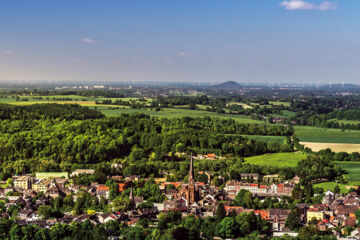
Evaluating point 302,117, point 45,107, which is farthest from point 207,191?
point 302,117

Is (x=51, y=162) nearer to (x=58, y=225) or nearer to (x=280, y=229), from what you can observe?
(x=58, y=225)

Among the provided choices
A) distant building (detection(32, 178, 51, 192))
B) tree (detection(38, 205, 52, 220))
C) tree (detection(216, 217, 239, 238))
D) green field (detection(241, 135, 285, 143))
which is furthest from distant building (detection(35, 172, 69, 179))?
green field (detection(241, 135, 285, 143))

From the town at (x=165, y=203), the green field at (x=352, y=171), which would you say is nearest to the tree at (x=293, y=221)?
the town at (x=165, y=203)

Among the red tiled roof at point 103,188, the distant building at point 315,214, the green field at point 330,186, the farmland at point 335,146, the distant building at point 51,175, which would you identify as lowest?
the distant building at point 51,175

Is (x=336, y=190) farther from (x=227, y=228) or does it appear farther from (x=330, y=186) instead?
(x=227, y=228)

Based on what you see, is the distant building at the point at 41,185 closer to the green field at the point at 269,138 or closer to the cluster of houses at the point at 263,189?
the cluster of houses at the point at 263,189

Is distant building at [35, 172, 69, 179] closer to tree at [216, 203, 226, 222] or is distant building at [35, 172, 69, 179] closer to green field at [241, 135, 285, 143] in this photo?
tree at [216, 203, 226, 222]
